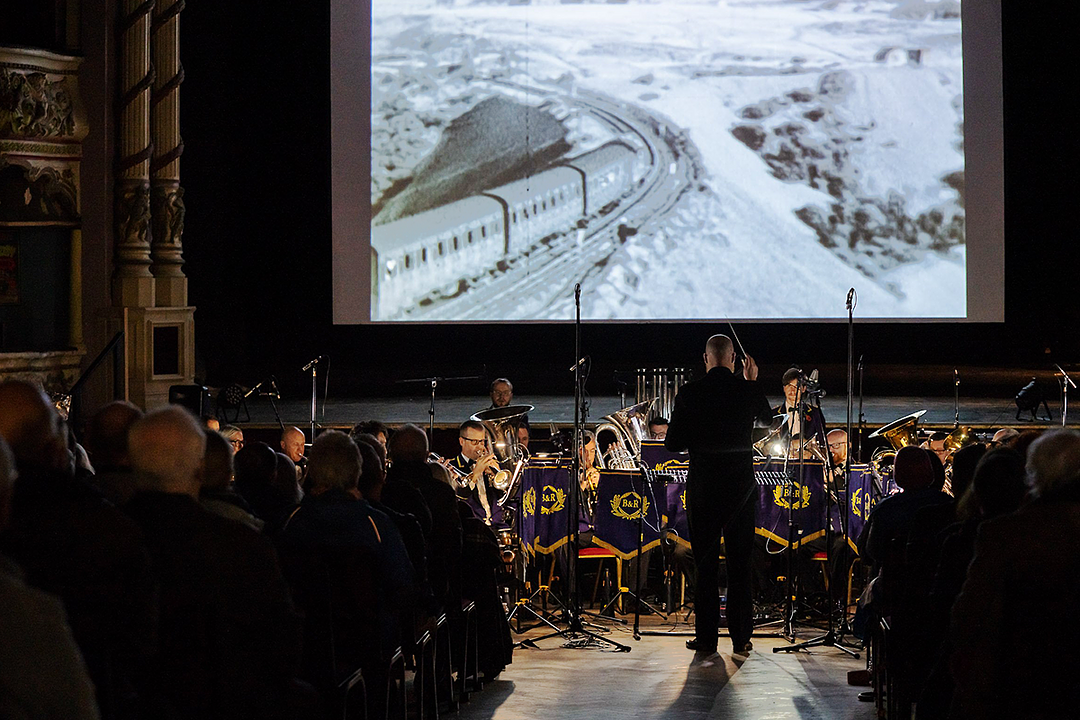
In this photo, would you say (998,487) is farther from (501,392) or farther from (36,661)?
(501,392)

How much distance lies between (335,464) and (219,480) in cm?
43

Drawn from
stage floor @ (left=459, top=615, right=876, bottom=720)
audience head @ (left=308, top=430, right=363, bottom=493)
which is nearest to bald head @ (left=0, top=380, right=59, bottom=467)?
audience head @ (left=308, top=430, right=363, bottom=493)

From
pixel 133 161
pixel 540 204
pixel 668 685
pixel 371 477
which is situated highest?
pixel 133 161

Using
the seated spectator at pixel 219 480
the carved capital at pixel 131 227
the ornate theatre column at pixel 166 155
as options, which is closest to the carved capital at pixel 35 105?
the carved capital at pixel 131 227

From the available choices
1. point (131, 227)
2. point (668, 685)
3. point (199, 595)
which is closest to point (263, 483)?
point (199, 595)

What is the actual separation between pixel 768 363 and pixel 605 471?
25.6ft

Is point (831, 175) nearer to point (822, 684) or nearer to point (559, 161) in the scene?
point (559, 161)

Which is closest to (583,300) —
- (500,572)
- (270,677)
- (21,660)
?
(500,572)

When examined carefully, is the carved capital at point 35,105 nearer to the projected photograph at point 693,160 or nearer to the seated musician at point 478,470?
the projected photograph at point 693,160

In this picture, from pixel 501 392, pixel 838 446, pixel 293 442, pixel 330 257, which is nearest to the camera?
pixel 293 442

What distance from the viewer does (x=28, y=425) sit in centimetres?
290

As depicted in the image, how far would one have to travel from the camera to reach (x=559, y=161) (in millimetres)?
13906

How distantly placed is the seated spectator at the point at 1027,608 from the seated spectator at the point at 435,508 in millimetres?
2505

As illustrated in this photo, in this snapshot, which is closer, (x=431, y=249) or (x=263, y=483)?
(x=263, y=483)
